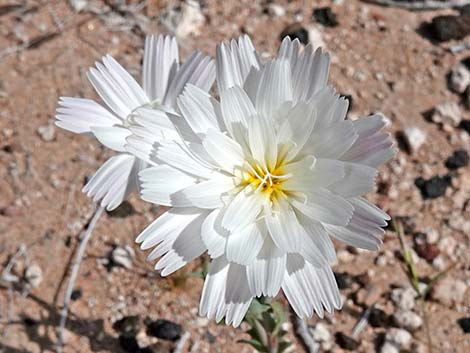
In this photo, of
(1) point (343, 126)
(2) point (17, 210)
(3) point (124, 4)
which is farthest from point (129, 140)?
(3) point (124, 4)

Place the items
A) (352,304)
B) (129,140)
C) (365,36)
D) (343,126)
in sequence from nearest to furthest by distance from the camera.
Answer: (343,126) < (129,140) < (352,304) < (365,36)

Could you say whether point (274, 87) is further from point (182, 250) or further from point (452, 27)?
point (452, 27)

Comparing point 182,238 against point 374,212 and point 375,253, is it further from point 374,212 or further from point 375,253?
point 375,253

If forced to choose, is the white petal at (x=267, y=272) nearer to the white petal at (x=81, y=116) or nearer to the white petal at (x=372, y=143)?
the white petal at (x=372, y=143)

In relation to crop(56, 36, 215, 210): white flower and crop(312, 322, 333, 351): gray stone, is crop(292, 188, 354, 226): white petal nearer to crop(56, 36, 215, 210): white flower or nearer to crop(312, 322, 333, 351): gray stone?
crop(56, 36, 215, 210): white flower

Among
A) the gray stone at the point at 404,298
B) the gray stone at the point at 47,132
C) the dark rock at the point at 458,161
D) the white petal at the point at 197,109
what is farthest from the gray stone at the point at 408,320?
the gray stone at the point at 47,132

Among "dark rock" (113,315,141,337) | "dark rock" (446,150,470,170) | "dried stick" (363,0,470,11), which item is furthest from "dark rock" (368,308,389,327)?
"dried stick" (363,0,470,11)
